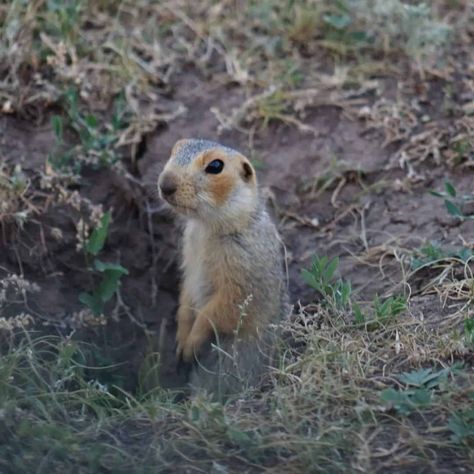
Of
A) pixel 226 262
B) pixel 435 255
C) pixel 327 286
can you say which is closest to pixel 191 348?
pixel 226 262

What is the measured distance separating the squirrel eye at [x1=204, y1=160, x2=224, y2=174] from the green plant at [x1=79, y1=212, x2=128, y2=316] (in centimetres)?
97

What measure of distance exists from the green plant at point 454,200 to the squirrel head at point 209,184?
3.74 ft

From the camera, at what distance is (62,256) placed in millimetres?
6938

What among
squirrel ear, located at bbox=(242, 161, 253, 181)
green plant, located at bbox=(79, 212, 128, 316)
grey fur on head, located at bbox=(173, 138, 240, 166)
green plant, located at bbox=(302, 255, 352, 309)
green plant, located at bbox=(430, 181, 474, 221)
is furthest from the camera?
green plant, located at bbox=(79, 212, 128, 316)

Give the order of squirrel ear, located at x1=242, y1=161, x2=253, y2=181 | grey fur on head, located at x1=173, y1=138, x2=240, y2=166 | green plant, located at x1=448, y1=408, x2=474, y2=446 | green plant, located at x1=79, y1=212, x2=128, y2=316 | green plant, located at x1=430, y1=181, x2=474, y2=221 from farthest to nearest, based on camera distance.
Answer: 1. green plant, located at x1=79, y1=212, x2=128, y2=316
2. green plant, located at x1=430, y1=181, x2=474, y2=221
3. squirrel ear, located at x1=242, y1=161, x2=253, y2=181
4. grey fur on head, located at x1=173, y1=138, x2=240, y2=166
5. green plant, located at x1=448, y1=408, x2=474, y2=446

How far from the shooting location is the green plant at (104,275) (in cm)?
643

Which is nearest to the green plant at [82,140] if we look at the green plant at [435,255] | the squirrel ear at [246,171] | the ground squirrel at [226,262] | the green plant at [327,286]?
the ground squirrel at [226,262]

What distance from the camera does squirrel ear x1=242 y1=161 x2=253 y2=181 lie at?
234 inches

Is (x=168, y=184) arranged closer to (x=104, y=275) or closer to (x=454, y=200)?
(x=104, y=275)

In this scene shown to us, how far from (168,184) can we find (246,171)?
0.54 m

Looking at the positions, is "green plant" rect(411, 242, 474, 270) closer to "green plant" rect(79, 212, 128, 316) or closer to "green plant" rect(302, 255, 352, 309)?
"green plant" rect(302, 255, 352, 309)

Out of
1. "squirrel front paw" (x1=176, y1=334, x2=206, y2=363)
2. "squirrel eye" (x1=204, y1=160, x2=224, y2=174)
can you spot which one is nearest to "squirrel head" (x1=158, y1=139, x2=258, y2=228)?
"squirrel eye" (x1=204, y1=160, x2=224, y2=174)

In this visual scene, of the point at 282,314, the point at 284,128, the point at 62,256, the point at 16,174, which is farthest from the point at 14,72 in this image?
the point at 282,314

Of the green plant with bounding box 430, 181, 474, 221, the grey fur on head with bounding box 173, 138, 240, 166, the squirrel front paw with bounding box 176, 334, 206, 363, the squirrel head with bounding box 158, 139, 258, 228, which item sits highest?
the grey fur on head with bounding box 173, 138, 240, 166
